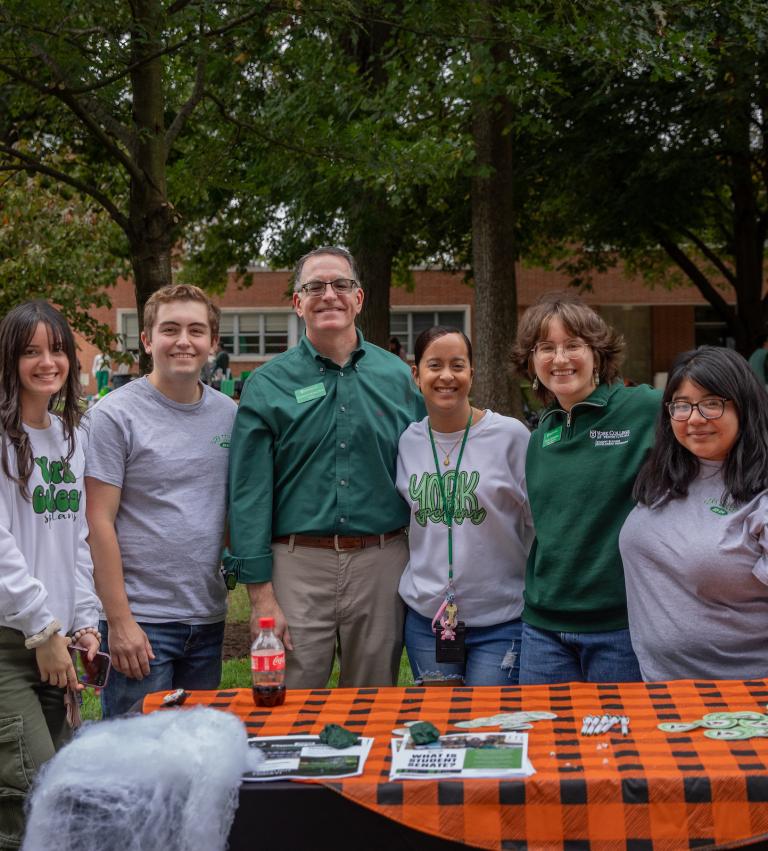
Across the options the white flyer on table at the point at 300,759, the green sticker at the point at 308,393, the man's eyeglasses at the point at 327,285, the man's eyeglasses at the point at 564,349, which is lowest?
the white flyer on table at the point at 300,759

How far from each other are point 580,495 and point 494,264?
30.1ft

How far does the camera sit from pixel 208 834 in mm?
2195

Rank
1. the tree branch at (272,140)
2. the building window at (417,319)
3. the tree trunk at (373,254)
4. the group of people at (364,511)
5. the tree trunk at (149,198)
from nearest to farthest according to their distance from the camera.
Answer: the group of people at (364,511)
the tree trunk at (149,198)
the tree branch at (272,140)
the tree trunk at (373,254)
the building window at (417,319)

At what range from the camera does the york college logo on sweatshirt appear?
3.26m

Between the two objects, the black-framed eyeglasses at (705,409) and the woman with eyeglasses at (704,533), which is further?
the black-framed eyeglasses at (705,409)

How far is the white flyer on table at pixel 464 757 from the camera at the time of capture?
226cm

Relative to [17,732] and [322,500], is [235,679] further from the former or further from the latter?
[17,732]

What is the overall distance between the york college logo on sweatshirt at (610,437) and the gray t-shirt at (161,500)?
4.27 feet

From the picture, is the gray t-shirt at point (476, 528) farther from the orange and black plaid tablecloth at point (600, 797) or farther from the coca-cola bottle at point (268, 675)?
the orange and black plaid tablecloth at point (600, 797)

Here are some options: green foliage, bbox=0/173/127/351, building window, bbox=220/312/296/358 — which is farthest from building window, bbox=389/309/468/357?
green foliage, bbox=0/173/127/351

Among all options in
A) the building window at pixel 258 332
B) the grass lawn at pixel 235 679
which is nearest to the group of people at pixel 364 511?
the grass lawn at pixel 235 679

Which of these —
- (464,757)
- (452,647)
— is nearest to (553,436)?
(452,647)

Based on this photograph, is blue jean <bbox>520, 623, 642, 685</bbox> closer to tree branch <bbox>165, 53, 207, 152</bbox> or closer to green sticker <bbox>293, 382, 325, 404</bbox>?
green sticker <bbox>293, 382, 325, 404</bbox>

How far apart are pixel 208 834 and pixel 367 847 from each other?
0.35 meters
